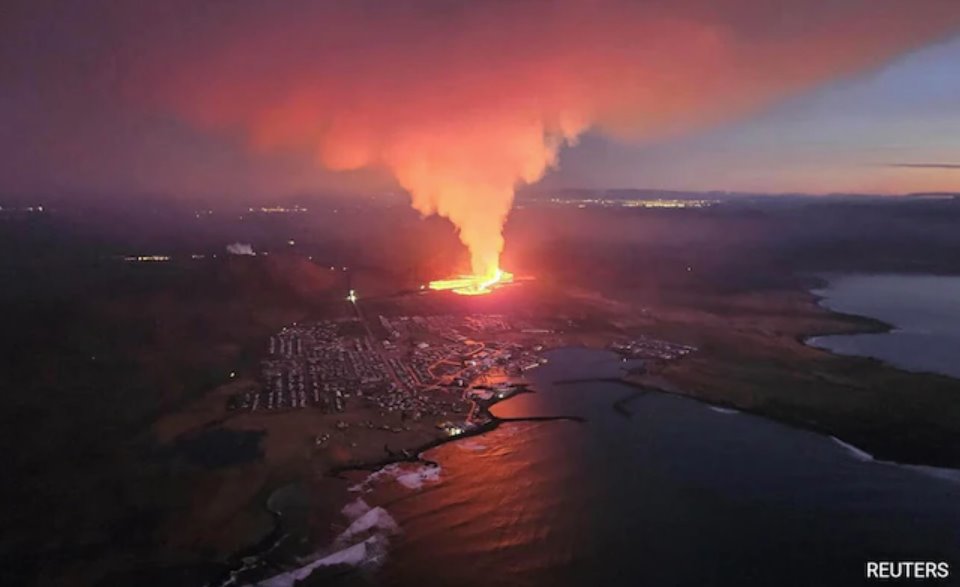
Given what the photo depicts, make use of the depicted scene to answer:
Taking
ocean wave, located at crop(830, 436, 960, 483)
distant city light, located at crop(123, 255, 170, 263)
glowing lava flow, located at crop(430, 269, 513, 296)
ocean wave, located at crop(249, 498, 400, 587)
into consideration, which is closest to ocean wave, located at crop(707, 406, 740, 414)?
ocean wave, located at crop(830, 436, 960, 483)

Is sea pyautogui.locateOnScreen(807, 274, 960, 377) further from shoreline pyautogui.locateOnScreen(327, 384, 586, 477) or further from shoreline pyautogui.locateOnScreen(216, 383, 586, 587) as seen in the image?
shoreline pyautogui.locateOnScreen(216, 383, 586, 587)

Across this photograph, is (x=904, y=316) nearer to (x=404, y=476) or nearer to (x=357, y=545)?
(x=404, y=476)

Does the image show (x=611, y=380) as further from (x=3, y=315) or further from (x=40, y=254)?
(x=40, y=254)

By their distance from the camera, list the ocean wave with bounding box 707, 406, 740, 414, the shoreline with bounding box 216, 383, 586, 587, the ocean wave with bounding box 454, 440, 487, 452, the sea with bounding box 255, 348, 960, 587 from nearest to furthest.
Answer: the shoreline with bounding box 216, 383, 586, 587, the sea with bounding box 255, 348, 960, 587, the ocean wave with bounding box 454, 440, 487, 452, the ocean wave with bounding box 707, 406, 740, 414

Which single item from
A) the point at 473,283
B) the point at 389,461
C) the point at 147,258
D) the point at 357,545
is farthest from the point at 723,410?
the point at 147,258

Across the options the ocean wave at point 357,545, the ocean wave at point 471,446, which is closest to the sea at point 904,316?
the ocean wave at point 471,446
